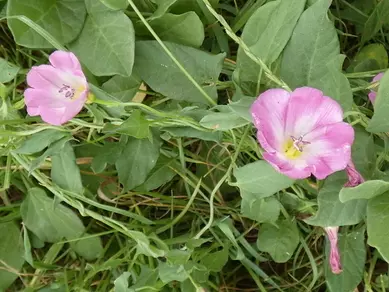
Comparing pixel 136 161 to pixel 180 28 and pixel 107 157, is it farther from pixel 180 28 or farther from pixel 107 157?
pixel 180 28

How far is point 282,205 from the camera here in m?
0.87

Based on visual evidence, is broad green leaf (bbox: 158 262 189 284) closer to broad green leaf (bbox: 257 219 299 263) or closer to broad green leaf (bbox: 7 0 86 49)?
broad green leaf (bbox: 257 219 299 263)

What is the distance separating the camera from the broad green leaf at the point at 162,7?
31.5 inches

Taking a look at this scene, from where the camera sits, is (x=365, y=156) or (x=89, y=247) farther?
(x=89, y=247)

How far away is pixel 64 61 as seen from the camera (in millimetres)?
755

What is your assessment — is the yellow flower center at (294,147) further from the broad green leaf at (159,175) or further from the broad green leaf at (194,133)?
the broad green leaf at (159,175)

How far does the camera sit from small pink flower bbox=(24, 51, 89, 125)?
29.0 inches

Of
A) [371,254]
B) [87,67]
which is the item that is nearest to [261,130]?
[87,67]

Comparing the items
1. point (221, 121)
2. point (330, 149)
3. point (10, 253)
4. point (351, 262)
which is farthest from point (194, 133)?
point (10, 253)

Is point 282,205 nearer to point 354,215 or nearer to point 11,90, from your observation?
point 354,215

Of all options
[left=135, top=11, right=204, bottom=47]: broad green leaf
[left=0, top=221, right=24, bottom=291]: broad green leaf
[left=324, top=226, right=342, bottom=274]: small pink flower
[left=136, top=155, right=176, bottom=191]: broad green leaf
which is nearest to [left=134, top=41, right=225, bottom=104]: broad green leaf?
[left=135, top=11, right=204, bottom=47]: broad green leaf

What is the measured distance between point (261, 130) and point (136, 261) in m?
0.34

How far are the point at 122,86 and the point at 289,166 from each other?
0.93 ft

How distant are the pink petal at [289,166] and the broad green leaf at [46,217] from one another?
40 centimetres
